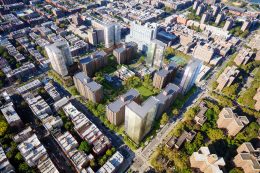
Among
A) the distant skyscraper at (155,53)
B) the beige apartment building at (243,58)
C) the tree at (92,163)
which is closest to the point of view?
the tree at (92,163)

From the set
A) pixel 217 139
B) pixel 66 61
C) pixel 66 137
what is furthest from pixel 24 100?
pixel 217 139

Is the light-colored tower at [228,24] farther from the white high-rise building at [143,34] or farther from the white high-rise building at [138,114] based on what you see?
the white high-rise building at [138,114]

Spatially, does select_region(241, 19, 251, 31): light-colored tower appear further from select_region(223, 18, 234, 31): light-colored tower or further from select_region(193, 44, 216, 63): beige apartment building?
select_region(193, 44, 216, 63): beige apartment building

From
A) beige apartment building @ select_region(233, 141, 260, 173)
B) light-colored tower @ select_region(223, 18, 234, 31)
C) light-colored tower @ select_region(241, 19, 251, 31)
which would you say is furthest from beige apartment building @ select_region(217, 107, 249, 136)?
light-colored tower @ select_region(241, 19, 251, 31)

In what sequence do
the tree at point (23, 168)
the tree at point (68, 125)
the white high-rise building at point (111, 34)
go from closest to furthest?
1. the tree at point (23, 168)
2. the tree at point (68, 125)
3. the white high-rise building at point (111, 34)

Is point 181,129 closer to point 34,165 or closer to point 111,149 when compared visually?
point 111,149

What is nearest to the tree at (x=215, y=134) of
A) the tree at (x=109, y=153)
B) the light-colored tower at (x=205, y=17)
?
the tree at (x=109, y=153)

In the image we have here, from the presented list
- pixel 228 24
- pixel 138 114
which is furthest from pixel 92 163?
pixel 228 24
